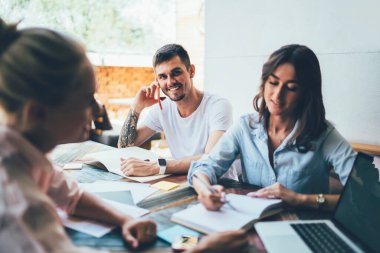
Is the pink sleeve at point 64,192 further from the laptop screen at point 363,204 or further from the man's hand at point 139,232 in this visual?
the laptop screen at point 363,204

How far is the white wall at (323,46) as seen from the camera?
75.5 inches

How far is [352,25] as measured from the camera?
197 centimetres

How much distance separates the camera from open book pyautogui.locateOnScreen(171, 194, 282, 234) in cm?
97

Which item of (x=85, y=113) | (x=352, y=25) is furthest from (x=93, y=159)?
(x=352, y=25)

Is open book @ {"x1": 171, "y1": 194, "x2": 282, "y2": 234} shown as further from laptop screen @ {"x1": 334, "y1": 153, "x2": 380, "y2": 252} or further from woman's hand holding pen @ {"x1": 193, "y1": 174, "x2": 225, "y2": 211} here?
laptop screen @ {"x1": 334, "y1": 153, "x2": 380, "y2": 252}

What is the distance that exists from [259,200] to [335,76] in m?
1.30

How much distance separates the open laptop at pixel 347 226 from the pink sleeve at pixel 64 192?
1.98 ft

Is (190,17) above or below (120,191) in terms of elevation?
above

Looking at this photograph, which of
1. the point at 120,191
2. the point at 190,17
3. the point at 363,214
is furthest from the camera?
the point at 190,17

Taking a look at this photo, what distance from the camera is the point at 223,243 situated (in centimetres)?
79

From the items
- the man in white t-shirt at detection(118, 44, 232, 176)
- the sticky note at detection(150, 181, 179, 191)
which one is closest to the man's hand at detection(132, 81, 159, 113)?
the man in white t-shirt at detection(118, 44, 232, 176)

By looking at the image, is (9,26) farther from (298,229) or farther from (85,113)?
(298,229)

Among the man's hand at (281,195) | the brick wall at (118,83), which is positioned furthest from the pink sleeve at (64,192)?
the brick wall at (118,83)

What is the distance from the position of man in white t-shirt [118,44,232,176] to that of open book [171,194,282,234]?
2.40 feet
